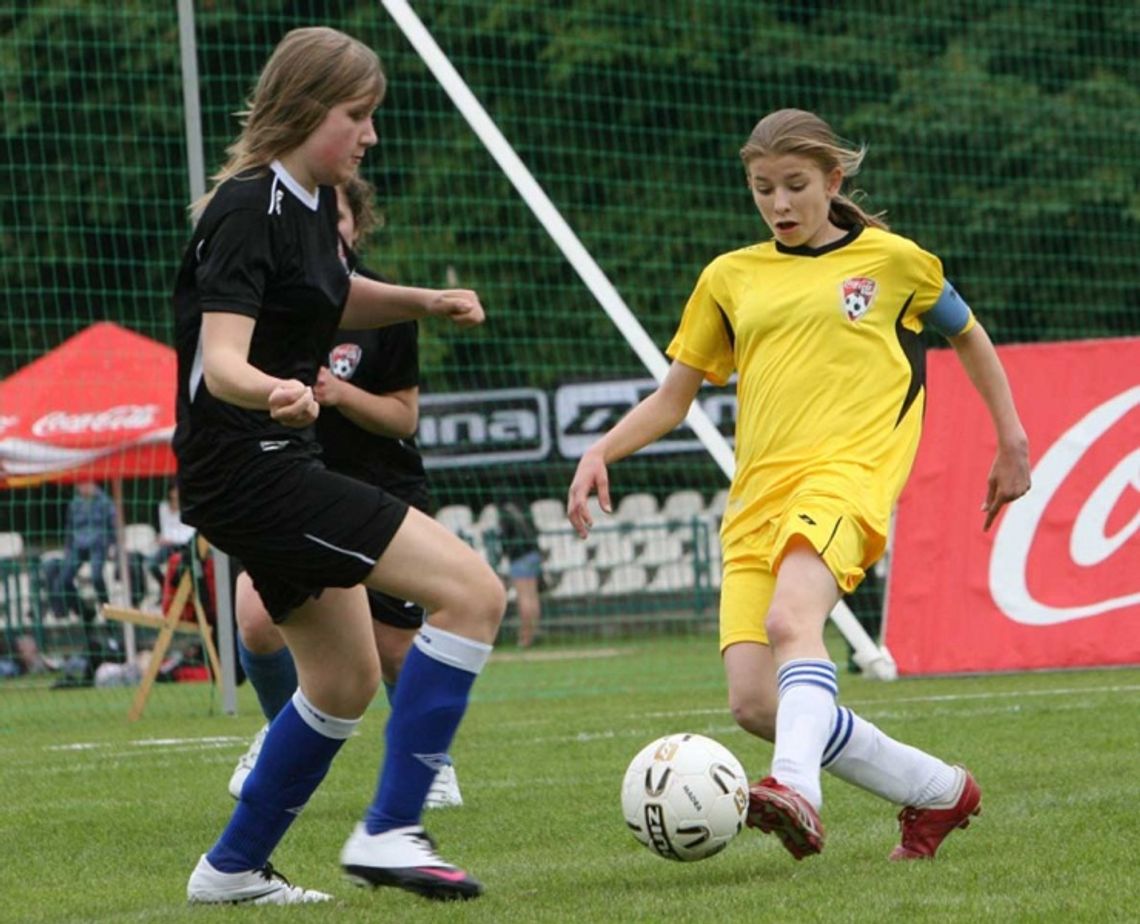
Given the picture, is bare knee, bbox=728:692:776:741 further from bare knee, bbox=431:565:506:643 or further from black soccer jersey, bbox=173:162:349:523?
black soccer jersey, bbox=173:162:349:523

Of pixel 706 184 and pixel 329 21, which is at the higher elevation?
pixel 329 21

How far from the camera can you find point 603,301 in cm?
1137

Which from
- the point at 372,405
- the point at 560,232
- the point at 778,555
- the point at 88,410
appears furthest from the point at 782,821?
the point at 88,410

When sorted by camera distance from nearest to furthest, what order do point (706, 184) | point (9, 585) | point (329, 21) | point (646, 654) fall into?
1. point (646, 654)
2. point (9, 585)
3. point (329, 21)
4. point (706, 184)

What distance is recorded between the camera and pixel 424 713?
4703 millimetres

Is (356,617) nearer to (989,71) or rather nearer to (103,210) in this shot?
(103,210)

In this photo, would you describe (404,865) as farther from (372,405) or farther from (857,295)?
(372,405)

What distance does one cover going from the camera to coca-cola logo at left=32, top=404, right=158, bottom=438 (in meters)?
15.0

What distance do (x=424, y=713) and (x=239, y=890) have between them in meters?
0.61

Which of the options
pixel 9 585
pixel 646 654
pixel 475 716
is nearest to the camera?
pixel 475 716

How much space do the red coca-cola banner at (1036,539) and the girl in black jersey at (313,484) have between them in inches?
263

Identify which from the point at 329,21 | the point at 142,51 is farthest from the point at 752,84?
the point at 142,51

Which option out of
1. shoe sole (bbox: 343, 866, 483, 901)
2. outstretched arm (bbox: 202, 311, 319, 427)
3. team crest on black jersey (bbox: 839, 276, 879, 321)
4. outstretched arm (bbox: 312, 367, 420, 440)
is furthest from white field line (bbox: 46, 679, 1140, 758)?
outstretched arm (bbox: 202, 311, 319, 427)

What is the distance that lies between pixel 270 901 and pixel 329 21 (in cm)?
1554
